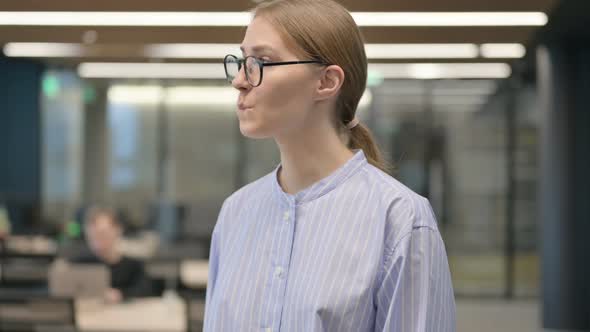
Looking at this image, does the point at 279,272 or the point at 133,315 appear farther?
the point at 133,315

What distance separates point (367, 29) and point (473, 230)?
7864 mm

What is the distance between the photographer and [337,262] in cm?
130

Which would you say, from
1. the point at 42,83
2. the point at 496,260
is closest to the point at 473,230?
the point at 496,260

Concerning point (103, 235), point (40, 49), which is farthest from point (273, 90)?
point (103, 235)

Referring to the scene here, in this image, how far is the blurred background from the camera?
20.5 ft

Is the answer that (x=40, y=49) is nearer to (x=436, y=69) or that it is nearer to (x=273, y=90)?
(x=436, y=69)

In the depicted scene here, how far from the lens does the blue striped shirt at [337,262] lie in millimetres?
1259

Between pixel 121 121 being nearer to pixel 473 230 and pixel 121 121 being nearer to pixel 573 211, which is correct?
pixel 473 230

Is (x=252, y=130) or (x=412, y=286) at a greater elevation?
(x=252, y=130)

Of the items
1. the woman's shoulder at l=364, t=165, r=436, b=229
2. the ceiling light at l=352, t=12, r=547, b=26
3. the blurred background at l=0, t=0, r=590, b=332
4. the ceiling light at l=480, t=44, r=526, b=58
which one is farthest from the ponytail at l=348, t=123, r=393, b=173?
the blurred background at l=0, t=0, r=590, b=332

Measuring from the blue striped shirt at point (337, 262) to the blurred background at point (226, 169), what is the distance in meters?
3.60

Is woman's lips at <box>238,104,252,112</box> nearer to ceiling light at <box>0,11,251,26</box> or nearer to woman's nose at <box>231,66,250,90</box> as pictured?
woman's nose at <box>231,66,250,90</box>

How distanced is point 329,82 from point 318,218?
9.3 inches

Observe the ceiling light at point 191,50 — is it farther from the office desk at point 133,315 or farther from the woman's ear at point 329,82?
the woman's ear at point 329,82
